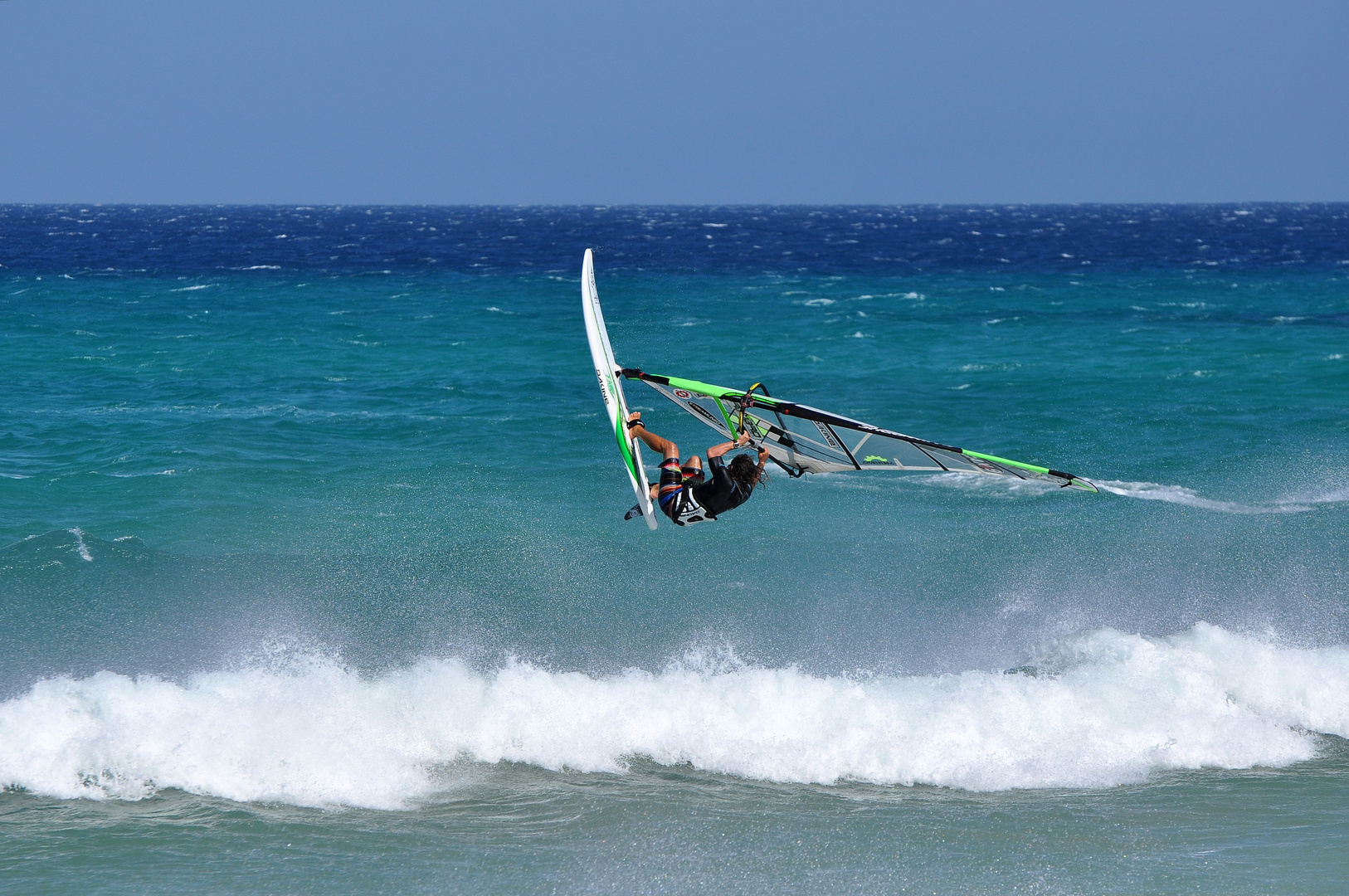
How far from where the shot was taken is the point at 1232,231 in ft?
348

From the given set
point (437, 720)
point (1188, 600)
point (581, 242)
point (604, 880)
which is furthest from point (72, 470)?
point (581, 242)

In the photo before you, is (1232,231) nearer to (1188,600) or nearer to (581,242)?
(581,242)

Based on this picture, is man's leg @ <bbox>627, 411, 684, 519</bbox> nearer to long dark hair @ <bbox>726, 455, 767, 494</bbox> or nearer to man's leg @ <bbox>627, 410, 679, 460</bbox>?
man's leg @ <bbox>627, 410, 679, 460</bbox>

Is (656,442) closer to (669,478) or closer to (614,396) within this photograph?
(669,478)

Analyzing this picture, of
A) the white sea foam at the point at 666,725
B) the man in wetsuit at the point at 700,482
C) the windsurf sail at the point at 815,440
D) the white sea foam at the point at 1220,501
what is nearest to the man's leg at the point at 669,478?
the man in wetsuit at the point at 700,482

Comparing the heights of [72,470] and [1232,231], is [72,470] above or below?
below

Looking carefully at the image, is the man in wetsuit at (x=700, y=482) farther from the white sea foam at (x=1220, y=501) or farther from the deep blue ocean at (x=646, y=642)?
the white sea foam at (x=1220, y=501)

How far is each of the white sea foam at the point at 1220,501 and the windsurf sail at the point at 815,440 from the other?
→ 908 centimetres

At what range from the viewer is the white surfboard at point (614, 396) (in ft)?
33.4

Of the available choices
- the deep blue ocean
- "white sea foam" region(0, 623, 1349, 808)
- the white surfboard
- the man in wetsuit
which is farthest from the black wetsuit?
"white sea foam" region(0, 623, 1349, 808)

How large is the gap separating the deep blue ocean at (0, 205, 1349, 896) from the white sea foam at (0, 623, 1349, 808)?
0.04 m

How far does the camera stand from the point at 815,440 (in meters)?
11.1

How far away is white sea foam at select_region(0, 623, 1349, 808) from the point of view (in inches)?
461

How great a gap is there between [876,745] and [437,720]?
4730mm
